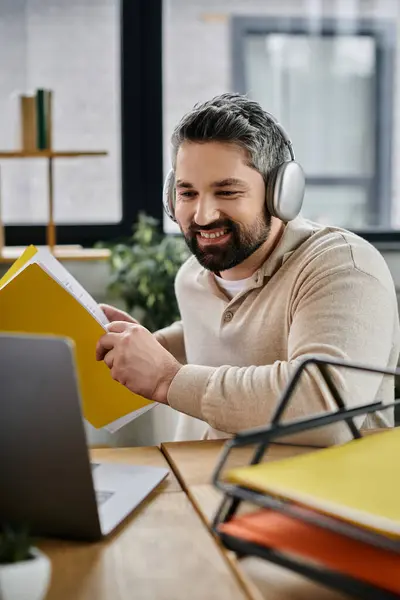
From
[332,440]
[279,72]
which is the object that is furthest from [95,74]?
[332,440]

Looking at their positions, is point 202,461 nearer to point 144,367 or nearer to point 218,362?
point 144,367

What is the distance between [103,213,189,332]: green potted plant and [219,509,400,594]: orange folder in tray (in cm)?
200

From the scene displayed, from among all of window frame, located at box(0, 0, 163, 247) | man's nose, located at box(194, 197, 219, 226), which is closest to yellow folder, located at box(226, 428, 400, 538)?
man's nose, located at box(194, 197, 219, 226)

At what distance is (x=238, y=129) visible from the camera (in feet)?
5.22

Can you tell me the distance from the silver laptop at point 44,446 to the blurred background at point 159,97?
212 centimetres

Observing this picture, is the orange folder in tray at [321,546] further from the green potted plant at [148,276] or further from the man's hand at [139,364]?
the green potted plant at [148,276]

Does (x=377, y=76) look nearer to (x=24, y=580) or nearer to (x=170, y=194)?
(x=170, y=194)

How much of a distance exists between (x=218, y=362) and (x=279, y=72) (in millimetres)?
2066

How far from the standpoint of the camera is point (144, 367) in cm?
137

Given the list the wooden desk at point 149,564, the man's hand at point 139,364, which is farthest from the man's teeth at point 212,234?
the wooden desk at point 149,564

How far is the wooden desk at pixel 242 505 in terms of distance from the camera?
742mm

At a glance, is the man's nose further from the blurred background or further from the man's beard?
the blurred background

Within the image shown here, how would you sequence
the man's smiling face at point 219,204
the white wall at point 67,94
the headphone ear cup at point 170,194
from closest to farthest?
the man's smiling face at point 219,204, the headphone ear cup at point 170,194, the white wall at point 67,94

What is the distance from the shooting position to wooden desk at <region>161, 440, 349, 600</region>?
74 cm
